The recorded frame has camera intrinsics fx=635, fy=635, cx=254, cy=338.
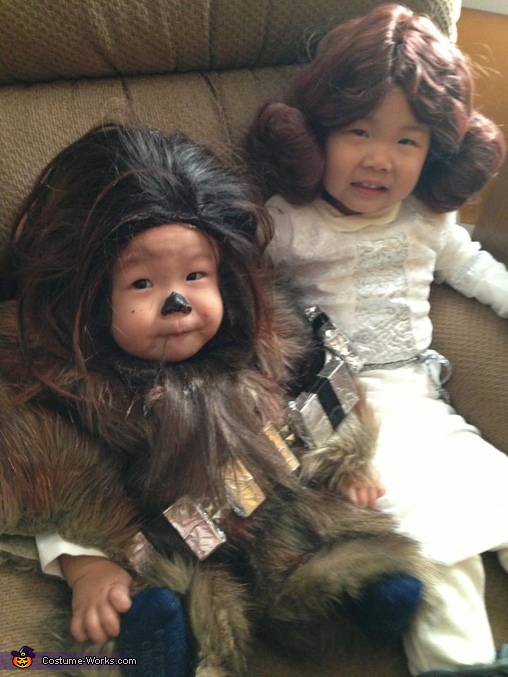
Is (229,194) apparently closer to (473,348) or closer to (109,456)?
(109,456)

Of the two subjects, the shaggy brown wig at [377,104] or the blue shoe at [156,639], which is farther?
the shaggy brown wig at [377,104]

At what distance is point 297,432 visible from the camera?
0.84 meters

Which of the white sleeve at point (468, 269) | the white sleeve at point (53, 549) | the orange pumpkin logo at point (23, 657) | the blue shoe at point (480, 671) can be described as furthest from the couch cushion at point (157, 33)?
the blue shoe at point (480, 671)

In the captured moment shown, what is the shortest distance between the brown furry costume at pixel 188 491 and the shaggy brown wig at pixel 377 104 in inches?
13.3

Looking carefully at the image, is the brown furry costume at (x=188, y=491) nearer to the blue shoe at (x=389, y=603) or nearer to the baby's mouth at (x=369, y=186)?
the blue shoe at (x=389, y=603)

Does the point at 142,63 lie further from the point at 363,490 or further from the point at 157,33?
the point at 363,490

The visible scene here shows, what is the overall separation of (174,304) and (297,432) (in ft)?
0.84

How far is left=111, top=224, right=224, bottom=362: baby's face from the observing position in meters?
0.71

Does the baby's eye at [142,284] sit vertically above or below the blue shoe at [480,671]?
above

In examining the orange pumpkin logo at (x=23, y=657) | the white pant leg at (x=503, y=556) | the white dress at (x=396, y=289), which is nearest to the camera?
the orange pumpkin logo at (x=23, y=657)

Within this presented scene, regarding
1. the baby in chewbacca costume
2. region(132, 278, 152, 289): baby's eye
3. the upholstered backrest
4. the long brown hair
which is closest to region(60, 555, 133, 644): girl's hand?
the baby in chewbacca costume

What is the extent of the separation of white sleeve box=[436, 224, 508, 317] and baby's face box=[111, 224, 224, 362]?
48 centimetres

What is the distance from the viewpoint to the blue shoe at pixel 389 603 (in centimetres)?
70

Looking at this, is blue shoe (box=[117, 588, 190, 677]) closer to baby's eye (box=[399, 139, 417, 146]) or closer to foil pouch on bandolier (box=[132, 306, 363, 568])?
foil pouch on bandolier (box=[132, 306, 363, 568])
